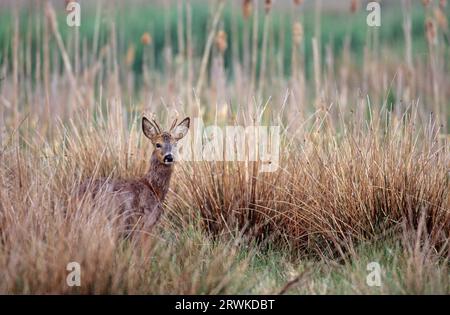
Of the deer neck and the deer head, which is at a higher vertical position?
the deer head

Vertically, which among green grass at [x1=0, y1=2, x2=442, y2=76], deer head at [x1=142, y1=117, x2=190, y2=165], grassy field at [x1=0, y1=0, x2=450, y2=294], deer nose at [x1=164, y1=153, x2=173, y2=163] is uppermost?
green grass at [x1=0, y1=2, x2=442, y2=76]

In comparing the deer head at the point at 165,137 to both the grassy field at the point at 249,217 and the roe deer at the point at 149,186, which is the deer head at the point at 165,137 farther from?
the grassy field at the point at 249,217

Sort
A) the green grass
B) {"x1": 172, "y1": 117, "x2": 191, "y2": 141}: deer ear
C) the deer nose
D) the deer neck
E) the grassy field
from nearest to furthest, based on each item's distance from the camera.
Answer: the grassy field
the deer nose
{"x1": 172, "y1": 117, "x2": 191, "y2": 141}: deer ear
the deer neck
the green grass

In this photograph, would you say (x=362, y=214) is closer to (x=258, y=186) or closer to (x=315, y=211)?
(x=315, y=211)

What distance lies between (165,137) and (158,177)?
0.31m

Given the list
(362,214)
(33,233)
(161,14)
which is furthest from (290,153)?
(161,14)

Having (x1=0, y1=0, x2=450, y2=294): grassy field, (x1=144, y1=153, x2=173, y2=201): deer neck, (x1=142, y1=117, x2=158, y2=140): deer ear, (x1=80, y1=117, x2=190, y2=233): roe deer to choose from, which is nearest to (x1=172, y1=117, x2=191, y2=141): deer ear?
(x1=80, y1=117, x2=190, y2=233): roe deer

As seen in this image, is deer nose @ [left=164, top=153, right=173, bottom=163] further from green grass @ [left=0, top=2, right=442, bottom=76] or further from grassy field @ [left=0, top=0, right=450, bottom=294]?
green grass @ [left=0, top=2, right=442, bottom=76]

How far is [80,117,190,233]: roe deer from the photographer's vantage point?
4.61 meters

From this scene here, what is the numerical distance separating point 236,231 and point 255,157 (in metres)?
0.62

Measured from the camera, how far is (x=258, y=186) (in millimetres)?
5223

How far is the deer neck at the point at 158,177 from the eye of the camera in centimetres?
479

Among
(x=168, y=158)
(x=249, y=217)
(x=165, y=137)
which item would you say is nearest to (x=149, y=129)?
(x=165, y=137)

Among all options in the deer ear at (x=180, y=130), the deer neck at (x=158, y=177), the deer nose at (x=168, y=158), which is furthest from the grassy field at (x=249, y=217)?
the deer ear at (x=180, y=130)
